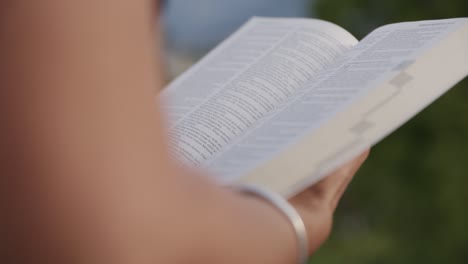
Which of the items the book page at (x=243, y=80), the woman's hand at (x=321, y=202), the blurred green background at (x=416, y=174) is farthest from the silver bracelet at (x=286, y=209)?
the blurred green background at (x=416, y=174)

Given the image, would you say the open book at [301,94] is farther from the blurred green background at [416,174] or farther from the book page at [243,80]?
the blurred green background at [416,174]

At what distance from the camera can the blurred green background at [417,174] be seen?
377 cm

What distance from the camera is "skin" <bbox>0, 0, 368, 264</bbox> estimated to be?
0.58 metres

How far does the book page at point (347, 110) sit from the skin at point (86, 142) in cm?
15

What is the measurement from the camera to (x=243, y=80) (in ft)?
3.51

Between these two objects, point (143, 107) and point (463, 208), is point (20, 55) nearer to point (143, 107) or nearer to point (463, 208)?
point (143, 107)

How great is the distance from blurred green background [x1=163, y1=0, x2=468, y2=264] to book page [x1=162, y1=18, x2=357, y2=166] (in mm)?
2638

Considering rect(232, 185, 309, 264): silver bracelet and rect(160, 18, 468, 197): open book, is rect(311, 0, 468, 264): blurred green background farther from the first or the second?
rect(232, 185, 309, 264): silver bracelet

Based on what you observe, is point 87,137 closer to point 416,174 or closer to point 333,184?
point 333,184

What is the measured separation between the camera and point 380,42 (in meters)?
1.01

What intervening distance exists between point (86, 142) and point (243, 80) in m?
0.50

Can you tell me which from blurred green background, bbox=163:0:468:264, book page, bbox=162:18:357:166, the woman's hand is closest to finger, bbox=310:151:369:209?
the woman's hand

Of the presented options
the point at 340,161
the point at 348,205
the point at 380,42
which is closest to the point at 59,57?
the point at 340,161

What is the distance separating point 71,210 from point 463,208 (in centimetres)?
333
